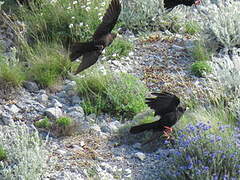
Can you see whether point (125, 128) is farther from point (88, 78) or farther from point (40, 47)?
point (40, 47)

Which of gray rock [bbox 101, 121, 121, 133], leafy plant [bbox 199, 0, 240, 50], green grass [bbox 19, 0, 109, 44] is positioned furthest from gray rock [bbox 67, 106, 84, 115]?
leafy plant [bbox 199, 0, 240, 50]

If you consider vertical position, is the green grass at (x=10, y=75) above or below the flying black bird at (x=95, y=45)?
below

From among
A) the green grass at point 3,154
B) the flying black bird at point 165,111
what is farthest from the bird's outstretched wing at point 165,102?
the green grass at point 3,154

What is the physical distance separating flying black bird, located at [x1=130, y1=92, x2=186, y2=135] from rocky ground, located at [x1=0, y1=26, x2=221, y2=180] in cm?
23

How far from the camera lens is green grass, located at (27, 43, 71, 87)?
6687 millimetres

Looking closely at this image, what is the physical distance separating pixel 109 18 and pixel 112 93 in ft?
2.76

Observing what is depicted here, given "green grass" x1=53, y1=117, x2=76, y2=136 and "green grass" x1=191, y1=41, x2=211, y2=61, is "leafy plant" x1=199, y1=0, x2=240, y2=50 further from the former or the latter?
"green grass" x1=53, y1=117, x2=76, y2=136

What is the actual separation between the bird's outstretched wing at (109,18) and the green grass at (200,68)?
1427 millimetres

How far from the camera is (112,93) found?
20.6 feet

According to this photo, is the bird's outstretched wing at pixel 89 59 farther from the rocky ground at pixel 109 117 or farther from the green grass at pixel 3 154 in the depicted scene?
the green grass at pixel 3 154

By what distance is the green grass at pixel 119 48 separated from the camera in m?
7.37

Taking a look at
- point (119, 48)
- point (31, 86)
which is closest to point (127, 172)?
point (31, 86)

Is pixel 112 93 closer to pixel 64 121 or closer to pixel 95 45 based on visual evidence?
pixel 95 45

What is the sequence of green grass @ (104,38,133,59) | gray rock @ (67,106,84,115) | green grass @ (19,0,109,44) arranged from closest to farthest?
1. gray rock @ (67,106,84,115)
2. green grass @ (104,38,133,59)
3. green grass @ (19,0,109,44)
